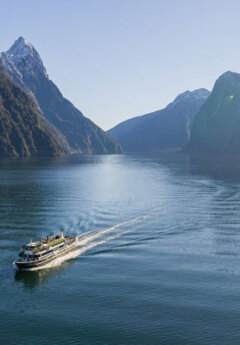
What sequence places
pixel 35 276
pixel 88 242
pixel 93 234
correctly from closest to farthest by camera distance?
pixel 35 276
pixel 88 242
pixel 93 234

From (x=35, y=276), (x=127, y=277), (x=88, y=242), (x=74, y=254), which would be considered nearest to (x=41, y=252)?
(x=35, y=276)

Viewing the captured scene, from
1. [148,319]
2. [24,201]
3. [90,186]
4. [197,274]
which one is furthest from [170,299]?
[90,186]

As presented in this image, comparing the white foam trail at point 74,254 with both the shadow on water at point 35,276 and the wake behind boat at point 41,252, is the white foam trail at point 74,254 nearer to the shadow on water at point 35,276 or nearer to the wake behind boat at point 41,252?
the wake behind boat at point 41,252

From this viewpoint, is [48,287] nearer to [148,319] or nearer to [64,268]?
[64,268]

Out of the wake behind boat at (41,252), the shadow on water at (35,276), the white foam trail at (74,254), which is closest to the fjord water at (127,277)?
the shadow on water at (35,276)

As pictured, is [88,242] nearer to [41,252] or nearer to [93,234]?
[93,234]

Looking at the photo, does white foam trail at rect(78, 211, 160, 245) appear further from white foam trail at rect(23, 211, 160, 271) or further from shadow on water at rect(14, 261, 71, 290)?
shadow on water at rect(14, 261, 71, 290)
